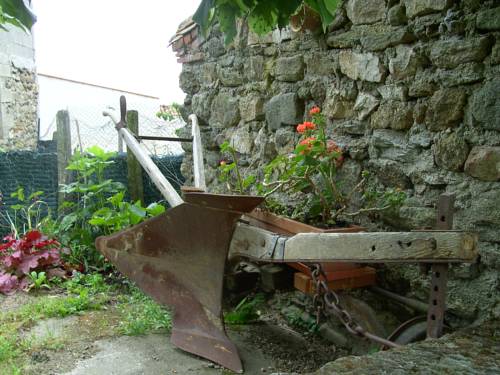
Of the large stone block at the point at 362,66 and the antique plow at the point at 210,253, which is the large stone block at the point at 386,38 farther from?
the antique plow at the point at 210,253

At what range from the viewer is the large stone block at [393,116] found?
2.17 metres

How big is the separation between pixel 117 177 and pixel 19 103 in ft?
12.0

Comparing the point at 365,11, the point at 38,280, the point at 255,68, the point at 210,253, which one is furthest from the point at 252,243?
the point at 38,280

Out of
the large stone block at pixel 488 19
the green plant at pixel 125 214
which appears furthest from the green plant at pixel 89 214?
the large stone block at pixel 488 19

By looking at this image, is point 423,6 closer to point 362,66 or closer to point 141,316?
point 362,66

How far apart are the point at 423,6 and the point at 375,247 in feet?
3.75

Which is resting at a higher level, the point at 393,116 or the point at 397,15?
the point at 397,15

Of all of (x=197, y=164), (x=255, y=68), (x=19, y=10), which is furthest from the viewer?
(x=255, y=68)

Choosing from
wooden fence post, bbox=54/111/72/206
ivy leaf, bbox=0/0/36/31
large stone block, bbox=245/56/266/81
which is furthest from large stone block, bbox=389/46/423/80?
wooden fence post, bbox=54/111/72/206

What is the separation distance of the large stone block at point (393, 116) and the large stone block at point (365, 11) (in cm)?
42

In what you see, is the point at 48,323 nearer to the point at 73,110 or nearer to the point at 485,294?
the point at 485,294

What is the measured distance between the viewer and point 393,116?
223 cm

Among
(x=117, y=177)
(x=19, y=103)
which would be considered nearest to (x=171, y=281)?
(x=117, y=177)

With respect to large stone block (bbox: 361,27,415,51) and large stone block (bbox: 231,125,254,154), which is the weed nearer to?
large stone block (bbox: 231,125,254,154)
